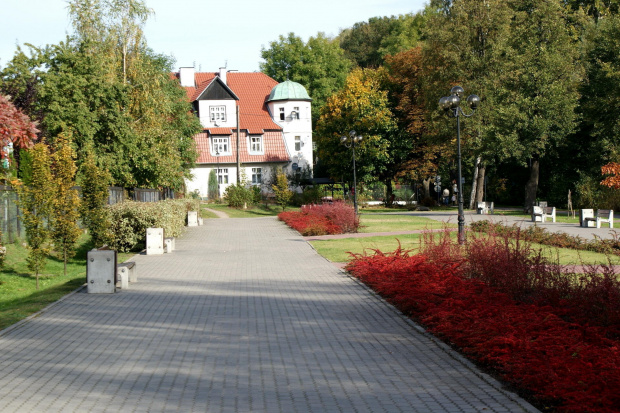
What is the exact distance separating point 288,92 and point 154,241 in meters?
47.1

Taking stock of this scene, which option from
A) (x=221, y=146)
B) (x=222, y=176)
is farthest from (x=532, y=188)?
(x=221, y=146)

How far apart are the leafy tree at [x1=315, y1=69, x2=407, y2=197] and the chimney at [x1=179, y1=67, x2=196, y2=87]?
17573mm

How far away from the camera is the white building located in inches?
2470

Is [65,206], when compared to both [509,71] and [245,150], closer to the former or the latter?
[509,71]

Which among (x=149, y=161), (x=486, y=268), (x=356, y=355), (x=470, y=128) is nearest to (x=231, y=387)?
(x=356, y=355)

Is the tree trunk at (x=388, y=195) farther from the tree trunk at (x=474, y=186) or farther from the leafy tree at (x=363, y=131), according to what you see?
the tree trunk at (x=474, y=186)

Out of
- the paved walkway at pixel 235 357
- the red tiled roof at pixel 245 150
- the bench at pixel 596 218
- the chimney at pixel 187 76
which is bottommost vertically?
the paved walkway at pixel 235 357

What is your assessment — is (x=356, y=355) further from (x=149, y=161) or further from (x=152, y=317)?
(x=149, y=161)

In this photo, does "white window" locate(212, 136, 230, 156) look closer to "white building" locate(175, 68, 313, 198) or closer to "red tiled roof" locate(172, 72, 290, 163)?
"white building" locate(175, 68, 313, 198)

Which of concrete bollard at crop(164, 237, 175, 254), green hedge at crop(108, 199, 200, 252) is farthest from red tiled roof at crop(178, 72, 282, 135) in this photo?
concrete bollard at crop(164, 237, 175, 254)

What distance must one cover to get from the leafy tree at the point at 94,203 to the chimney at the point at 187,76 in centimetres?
5028

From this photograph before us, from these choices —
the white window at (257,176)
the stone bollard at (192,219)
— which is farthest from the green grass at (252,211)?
the white window at (257,176)

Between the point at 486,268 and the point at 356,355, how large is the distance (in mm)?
3732

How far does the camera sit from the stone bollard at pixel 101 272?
12914 mm
